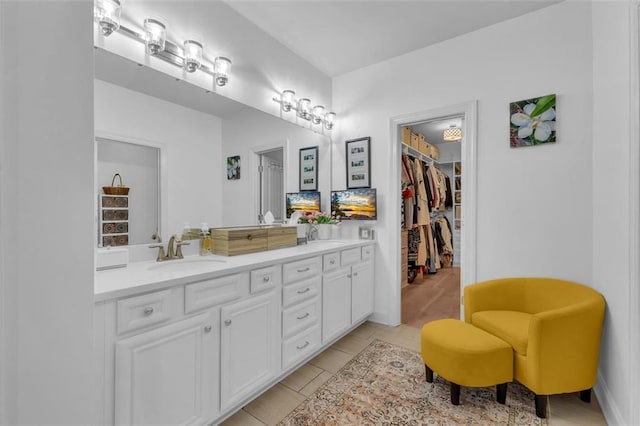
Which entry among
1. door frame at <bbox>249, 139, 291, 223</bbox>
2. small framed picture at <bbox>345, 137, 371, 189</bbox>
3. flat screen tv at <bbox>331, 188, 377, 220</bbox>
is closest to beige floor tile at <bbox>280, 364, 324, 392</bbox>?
door frame at <bbox>249, 139, 291, 223</bbox>

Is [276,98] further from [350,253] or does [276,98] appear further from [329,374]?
[329,374]

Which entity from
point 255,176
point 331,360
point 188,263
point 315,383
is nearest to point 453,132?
point 255,176

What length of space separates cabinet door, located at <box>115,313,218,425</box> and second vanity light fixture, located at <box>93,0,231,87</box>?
5.17ft

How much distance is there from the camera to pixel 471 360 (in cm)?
181

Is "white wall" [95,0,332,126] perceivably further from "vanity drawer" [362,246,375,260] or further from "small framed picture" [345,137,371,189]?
"vanity drawer" [362,246,375,260]

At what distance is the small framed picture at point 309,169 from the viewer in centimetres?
321

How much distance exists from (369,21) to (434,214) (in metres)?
4.09

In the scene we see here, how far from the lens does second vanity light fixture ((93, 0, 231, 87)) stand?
5.25 feet

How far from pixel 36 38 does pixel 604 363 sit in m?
2.90

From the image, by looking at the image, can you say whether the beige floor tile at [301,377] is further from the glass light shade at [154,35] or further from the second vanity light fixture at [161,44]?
the glass light shade at [154,35]

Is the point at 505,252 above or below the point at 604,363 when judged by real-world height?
above

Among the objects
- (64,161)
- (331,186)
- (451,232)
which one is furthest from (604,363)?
(451,232)

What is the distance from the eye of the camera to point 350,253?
2812mm

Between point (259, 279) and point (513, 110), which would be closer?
point (259, 279)
